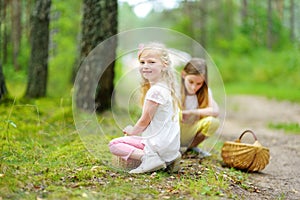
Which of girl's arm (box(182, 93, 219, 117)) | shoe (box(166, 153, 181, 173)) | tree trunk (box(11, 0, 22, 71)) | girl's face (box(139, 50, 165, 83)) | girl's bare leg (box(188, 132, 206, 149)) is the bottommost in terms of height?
shoe (box(166, 153, 181, 173))

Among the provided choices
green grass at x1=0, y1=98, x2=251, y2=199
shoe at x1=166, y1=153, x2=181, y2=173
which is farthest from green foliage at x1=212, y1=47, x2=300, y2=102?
shoe at x1=166, y1=153, x2=181, y2=173

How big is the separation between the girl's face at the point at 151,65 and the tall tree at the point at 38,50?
518cm

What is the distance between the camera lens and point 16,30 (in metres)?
10.6

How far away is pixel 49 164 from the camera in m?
4.52

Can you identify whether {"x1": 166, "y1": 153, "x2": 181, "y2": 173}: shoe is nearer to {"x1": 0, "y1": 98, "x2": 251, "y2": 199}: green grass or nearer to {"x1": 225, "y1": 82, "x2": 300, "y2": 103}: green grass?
{"x1": 0, "y1": 98, "x2": 251, "y2": 199}: green grass

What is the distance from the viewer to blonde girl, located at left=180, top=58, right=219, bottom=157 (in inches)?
224

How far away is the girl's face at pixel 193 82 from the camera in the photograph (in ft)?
18.8

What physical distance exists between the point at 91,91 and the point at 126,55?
2.86m

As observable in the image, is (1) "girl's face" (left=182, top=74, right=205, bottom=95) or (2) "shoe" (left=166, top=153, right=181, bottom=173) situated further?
(1) "girl's face" (left=182, top=74, right=205, bottom=95)

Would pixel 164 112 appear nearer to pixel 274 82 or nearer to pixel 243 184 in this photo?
pixel 243 184

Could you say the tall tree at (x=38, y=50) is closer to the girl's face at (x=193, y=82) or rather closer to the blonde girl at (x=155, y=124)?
the girl's face at (x=193, y=82)

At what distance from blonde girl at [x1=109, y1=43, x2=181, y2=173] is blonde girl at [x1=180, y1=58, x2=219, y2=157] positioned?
107cm

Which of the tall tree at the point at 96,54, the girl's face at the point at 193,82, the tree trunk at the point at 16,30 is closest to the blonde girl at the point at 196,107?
the girl's face at the point at 193,82

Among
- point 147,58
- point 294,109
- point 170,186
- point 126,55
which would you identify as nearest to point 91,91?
point 126,55
